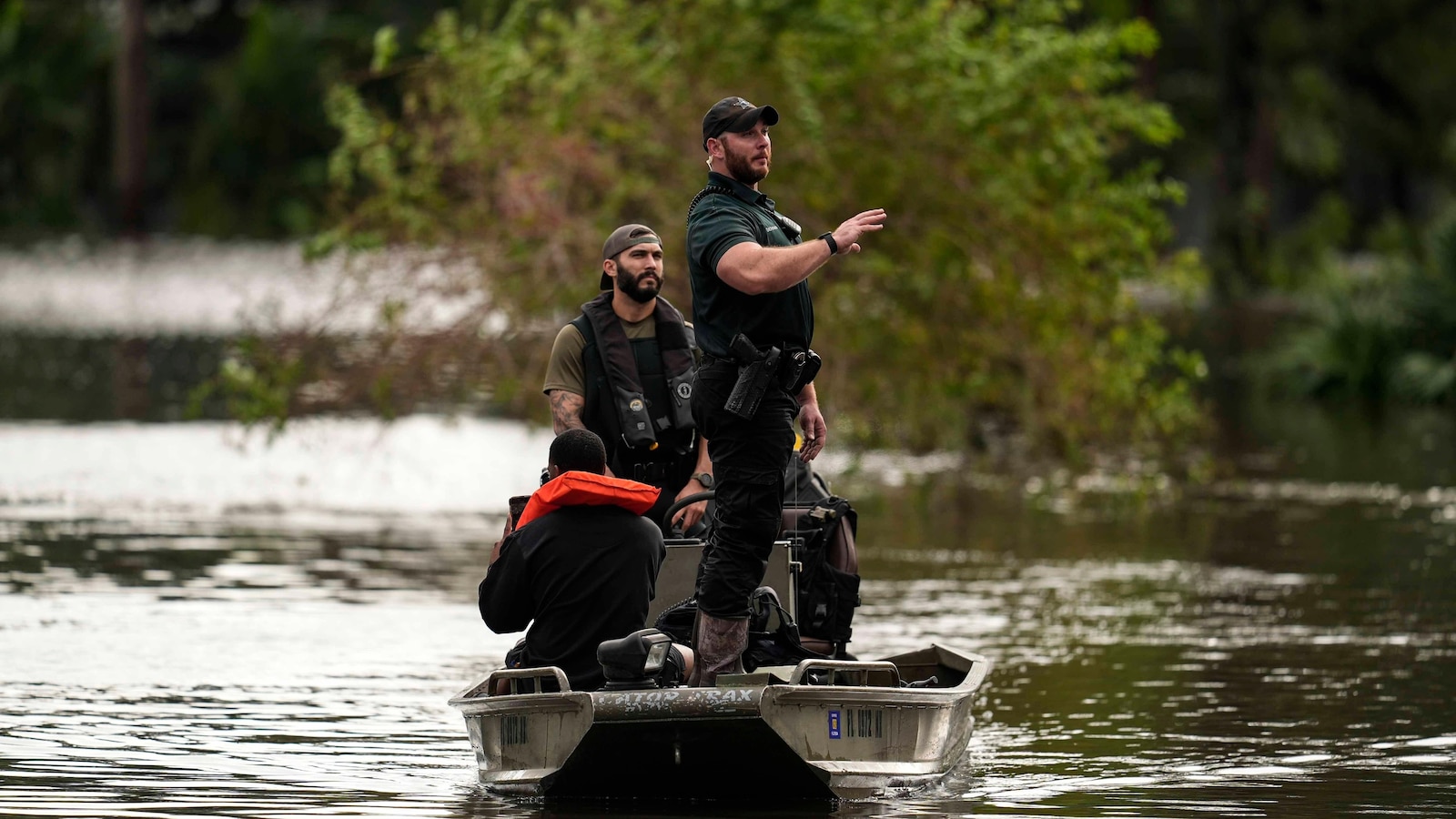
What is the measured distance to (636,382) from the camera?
9.97 meters

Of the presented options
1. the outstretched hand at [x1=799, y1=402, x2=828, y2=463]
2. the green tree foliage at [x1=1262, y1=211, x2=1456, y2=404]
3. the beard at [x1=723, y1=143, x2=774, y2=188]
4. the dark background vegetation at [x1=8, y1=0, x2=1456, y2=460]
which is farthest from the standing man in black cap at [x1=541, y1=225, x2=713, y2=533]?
the green tree foliage at [x1=1262, y1=211, x2=1456, y2=404]

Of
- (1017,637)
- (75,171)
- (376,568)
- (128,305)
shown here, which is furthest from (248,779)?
→ (75,171)

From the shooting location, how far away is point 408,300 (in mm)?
19953

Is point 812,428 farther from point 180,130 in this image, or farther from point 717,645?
point 180,130

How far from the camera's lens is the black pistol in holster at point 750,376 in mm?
8414

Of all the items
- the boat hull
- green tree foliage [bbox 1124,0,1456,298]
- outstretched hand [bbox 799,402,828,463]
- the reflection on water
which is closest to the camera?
the boat hull

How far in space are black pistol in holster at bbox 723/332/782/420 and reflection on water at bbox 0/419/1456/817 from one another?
1.45 meters

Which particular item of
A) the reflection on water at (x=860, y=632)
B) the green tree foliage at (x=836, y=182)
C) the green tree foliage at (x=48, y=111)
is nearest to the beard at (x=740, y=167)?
the reflection on water at (x=860, y=632)

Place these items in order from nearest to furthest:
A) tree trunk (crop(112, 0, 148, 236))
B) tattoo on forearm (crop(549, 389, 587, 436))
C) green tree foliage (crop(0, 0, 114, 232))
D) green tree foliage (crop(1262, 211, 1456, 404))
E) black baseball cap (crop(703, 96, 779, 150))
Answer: black baseball cap (crop(703, 96, 779, 150)) → tattoo on forearm (crop(549, 389, 587, 436)) → green tree foliage (crop(1262, 211, 1456, 404)) → tree trunk (crop(112, 0, 148, 236)) → green tree foliage (crop(0, 0, 114, 232))

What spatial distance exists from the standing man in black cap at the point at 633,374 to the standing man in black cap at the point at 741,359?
116cm

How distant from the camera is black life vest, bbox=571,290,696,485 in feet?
32.7

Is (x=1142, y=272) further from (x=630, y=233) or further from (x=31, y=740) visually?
(x=31, y=740)

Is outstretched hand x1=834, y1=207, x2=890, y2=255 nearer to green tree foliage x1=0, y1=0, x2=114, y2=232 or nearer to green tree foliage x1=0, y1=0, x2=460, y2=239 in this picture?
green tree foliage x1=0, y1=0, x2=460, y2=239

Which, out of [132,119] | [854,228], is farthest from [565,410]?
[132,119]
